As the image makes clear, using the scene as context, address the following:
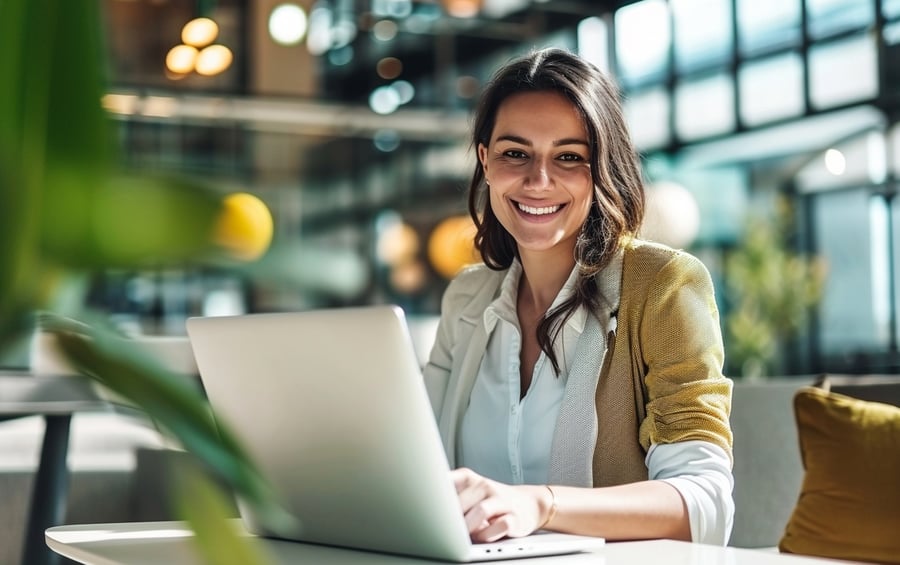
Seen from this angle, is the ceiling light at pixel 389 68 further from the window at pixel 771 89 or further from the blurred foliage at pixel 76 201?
the blurred foliage at pixel 76 201

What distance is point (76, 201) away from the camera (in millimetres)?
271

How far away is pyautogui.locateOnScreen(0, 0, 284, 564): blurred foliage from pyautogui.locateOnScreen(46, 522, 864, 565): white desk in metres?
0.68

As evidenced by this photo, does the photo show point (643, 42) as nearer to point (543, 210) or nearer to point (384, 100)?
point (384, 100)

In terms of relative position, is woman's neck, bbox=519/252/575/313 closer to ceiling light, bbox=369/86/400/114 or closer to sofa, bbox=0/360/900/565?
sofa, bbox=0/360/900/565

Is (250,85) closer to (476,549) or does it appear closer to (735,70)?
(735,70)

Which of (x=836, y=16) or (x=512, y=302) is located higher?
(x=836, y=16)

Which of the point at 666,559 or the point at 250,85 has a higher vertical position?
the point at 250,85

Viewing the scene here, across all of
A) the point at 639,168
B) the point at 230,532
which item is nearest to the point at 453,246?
the point at 639,168

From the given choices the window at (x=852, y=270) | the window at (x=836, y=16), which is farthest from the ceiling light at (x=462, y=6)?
the window at (x=852, y=270)

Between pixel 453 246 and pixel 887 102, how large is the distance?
3757 mm

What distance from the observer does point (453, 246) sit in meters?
9.89

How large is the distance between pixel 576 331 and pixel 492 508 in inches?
26.1

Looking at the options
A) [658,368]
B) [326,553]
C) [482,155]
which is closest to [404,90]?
[482,155]

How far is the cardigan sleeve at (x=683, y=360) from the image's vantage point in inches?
56.3
